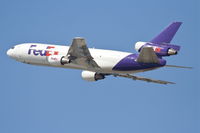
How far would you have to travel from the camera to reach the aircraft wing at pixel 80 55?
65375mm

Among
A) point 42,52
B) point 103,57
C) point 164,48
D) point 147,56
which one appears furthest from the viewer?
point 42,52

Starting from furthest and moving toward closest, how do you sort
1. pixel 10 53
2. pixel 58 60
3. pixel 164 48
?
pixel 10 53, pixel 58 60, pixel 164 48

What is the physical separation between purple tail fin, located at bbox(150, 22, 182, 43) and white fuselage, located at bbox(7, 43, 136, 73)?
4524mm

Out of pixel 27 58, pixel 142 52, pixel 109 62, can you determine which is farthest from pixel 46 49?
pixel 142 52

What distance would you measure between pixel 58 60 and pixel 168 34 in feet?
47.0

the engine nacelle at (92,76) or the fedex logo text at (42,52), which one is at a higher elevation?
the fedex logo text at (42,52)

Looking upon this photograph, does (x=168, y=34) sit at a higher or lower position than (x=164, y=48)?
higher

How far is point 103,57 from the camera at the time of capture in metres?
68.8

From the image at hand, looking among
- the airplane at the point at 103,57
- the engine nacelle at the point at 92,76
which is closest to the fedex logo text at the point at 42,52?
the airplane at the point at 103,57

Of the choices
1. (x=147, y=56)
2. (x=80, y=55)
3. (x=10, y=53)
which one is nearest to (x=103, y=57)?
(x=80, y=55)

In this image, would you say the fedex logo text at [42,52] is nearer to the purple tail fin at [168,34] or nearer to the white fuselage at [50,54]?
the white fuselage at [50,54]

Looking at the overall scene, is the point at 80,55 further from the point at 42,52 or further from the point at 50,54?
the point at 42,52

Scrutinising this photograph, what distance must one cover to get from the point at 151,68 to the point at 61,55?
12.1m

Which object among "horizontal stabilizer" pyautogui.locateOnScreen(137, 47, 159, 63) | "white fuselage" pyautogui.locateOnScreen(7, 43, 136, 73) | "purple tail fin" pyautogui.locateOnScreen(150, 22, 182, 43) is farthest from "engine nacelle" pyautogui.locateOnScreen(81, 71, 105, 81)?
"purple tail fin" pyautogui.locateOnScreen(150, 22, 182, 43)
